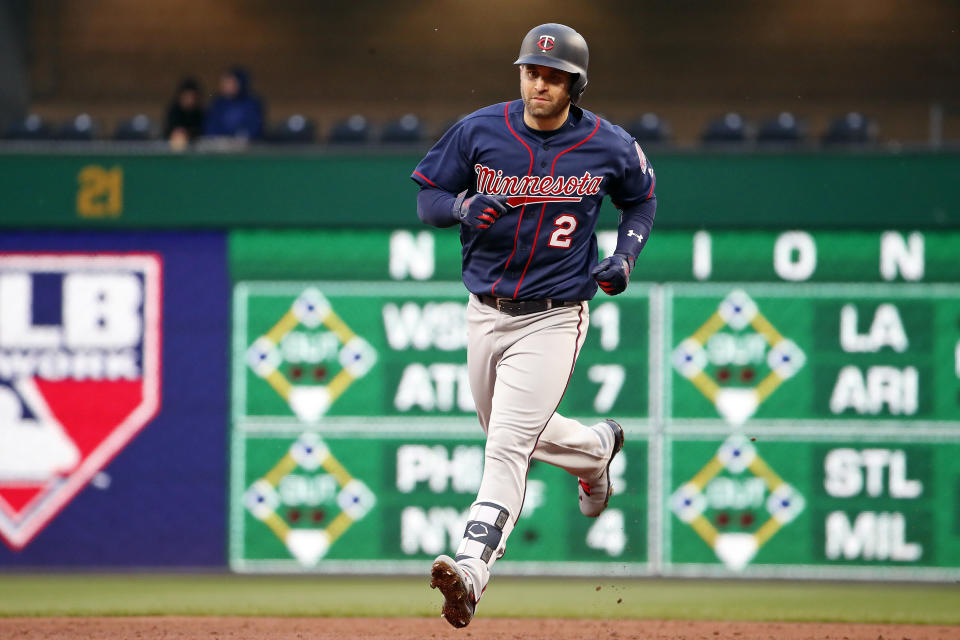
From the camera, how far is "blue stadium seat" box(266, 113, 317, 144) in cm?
944

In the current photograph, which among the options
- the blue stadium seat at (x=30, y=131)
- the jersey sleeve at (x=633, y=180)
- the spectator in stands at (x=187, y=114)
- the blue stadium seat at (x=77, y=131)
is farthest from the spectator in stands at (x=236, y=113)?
the jersey sleeve at (x=633, y=180)

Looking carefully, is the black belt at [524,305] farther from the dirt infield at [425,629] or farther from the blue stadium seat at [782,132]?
the blue stadium seat at [782,132]

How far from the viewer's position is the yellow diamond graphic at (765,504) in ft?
26.2

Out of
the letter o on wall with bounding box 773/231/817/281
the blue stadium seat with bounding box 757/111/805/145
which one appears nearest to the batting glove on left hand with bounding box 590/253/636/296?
the letter o on wall with bounding box 773/231/817/281

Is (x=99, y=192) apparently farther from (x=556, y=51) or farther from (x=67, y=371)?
(x=556, y=51)

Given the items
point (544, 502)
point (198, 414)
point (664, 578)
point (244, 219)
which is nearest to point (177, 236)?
point (244, 219)

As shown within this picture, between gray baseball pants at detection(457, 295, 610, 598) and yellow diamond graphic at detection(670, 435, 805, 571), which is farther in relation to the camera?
yellow diamond graphic at detection(670, 435, 805, 571)

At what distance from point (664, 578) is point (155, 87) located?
7.10m

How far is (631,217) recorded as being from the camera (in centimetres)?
517

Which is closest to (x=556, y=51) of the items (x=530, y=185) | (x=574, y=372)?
(x=530, y=185)

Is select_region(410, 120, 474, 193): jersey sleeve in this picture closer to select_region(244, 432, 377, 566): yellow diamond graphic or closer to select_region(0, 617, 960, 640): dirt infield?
select_region(0, 617, 960, 640): dirt infield

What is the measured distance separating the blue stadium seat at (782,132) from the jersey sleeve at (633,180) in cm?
395

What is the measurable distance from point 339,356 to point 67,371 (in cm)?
168

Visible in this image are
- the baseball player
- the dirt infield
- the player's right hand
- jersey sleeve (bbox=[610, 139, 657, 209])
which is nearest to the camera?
the player's right hand
